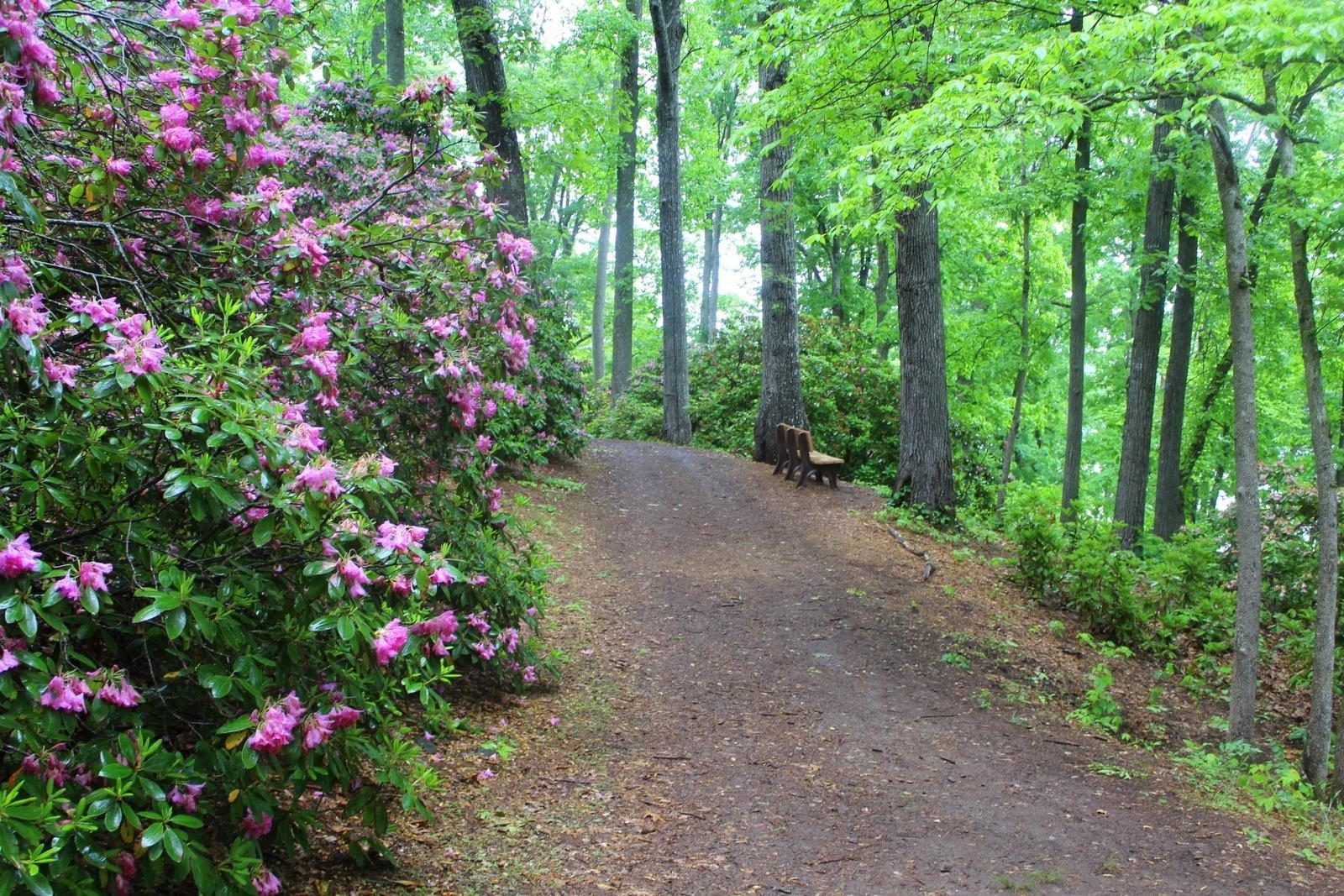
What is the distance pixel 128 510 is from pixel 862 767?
3.87m

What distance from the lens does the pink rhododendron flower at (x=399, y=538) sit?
2.42 metres

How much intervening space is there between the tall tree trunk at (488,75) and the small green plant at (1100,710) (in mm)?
7472

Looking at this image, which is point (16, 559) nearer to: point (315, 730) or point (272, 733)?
point (272, 733)

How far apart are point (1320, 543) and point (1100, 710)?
1.74 meters

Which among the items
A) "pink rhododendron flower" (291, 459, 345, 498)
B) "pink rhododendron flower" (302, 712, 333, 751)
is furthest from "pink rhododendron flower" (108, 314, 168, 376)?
"pink rhododendron flower" (302, 712, 333, 751)

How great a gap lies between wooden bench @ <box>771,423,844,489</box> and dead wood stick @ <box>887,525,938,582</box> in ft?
6.03

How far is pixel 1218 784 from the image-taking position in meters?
5.34

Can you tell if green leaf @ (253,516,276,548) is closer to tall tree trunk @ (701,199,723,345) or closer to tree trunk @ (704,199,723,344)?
tall tree trunk @ (701,199,723,345)

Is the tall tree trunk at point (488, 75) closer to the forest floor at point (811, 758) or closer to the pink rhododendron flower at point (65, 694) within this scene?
the forest floor at point (811, 758)

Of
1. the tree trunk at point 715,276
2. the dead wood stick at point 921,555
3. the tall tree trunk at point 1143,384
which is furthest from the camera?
the tree trunk at point 715,276

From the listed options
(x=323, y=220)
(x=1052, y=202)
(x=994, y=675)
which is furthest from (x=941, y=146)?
(x=1052, y=202)

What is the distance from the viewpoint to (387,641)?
2.40 metres

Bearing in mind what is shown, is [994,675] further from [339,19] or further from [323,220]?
[339,19]

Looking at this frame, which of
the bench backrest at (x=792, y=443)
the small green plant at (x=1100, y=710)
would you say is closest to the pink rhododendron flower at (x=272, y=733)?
the small green plant at (x=1100, y=710)
